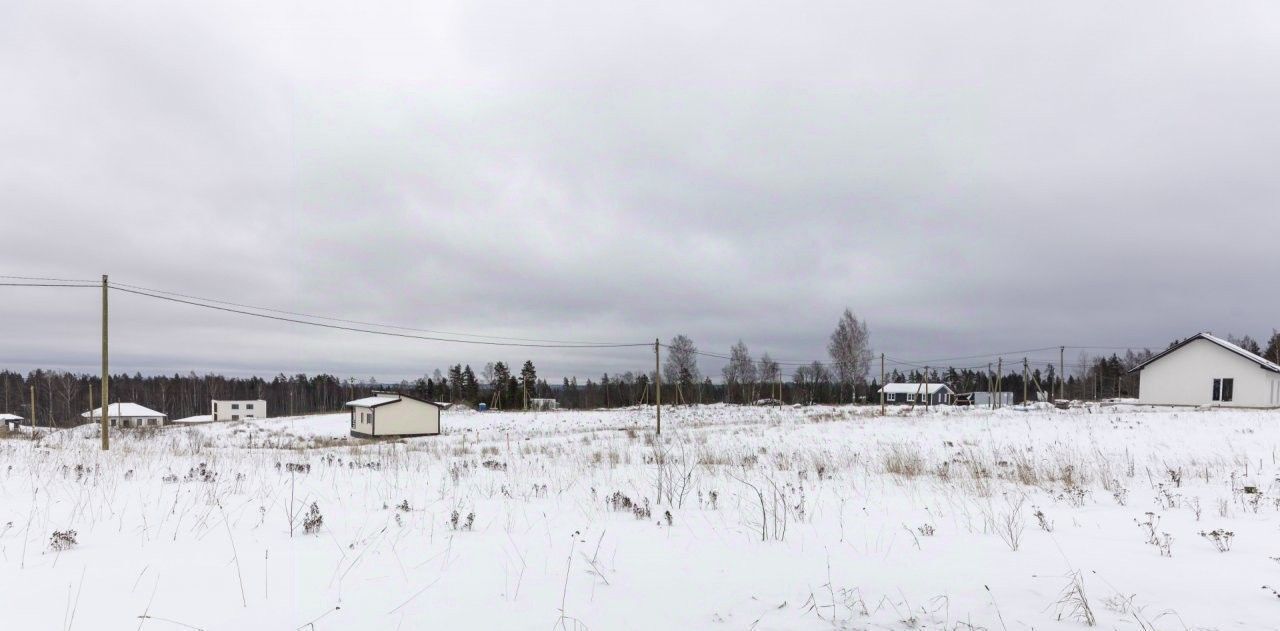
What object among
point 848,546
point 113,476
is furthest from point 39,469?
point 848,546

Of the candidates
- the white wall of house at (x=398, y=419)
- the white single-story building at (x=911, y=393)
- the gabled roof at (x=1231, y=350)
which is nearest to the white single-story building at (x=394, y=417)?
the white wall of house at (x=398, y=419)

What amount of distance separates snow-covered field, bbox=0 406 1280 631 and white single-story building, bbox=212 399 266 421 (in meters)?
108

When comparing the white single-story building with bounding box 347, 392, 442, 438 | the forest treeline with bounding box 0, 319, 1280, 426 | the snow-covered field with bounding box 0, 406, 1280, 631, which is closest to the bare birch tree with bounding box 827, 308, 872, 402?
the forest treeline with bounding box 0, 319, 1280, 426

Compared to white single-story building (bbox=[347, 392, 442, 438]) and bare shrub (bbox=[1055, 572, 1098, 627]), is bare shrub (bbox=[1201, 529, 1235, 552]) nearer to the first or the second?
bare shrub (bbox=[1055, 572, 1098, 627])

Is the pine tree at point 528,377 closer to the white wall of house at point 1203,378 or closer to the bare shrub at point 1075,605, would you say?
the white wall of house at point 1203,378

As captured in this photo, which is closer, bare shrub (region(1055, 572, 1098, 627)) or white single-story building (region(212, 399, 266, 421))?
bare shrub (region(1055, 572, 1098, 627))

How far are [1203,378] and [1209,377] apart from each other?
29 cm

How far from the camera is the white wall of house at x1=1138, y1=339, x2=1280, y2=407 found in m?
35.5

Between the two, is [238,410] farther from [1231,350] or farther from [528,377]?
[1231,350]

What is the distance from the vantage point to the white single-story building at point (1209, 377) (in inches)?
1396

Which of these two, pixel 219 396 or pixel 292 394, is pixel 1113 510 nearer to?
pixel 292 394

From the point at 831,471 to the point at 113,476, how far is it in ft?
36.3

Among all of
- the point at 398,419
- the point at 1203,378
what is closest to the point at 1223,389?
the point at 1203,378

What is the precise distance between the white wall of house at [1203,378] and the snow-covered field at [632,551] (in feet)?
125
